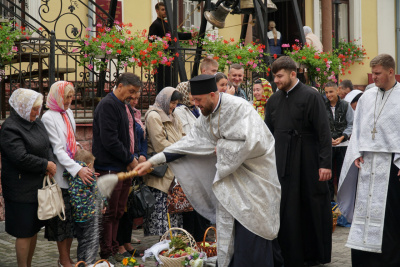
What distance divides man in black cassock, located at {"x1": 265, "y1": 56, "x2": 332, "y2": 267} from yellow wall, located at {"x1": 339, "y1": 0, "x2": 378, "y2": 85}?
44.7 feet

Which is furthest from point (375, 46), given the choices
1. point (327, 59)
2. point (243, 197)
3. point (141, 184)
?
point (243, 197)

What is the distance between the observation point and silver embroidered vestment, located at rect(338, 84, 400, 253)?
6.46 m

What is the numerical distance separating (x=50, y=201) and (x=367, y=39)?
1592 centimetres

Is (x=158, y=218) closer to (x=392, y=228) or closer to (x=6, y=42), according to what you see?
(x=392, y=228)

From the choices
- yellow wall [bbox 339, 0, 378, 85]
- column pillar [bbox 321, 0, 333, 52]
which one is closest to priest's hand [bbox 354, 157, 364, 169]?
column pillar [bbox 321, 0, 333, 52]

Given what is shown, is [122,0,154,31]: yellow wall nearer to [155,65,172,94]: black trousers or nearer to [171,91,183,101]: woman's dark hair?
[155,65,172,94]: black trousers

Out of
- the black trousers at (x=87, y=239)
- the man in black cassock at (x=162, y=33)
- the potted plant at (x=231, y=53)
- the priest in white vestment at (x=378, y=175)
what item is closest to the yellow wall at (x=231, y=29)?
the man in black cassock at (x=162, y=33)

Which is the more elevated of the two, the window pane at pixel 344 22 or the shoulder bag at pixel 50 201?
the window pane at pixel 344 22

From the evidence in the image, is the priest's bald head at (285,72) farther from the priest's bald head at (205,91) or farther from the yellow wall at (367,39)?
the yellow wall at (367,39)

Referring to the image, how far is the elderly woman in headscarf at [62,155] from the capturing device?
6719mm

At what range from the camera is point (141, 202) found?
747cm

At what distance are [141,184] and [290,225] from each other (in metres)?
1.80

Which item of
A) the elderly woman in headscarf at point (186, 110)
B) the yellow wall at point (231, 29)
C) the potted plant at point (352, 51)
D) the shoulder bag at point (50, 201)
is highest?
the yellow wall at point (231, 29)

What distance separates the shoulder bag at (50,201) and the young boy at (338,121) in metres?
4.96
